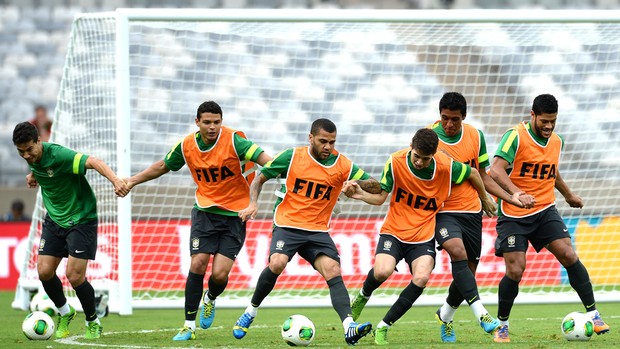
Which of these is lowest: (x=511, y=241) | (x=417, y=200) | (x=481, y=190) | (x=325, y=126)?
(x=511, y=241)

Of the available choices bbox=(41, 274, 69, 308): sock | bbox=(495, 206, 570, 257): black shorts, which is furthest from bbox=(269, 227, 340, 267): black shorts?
bbox=(41, 274, 69, 308): sock

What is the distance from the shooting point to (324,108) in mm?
16062

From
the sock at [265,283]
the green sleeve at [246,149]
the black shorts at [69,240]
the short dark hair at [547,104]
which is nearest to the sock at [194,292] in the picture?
the sock at [265,283]

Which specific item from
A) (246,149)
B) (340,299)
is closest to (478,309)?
(340,299)

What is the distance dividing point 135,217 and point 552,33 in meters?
6.50

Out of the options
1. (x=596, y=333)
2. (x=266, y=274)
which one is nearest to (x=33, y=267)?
(x=266, y=274)

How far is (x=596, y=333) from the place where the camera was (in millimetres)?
8305

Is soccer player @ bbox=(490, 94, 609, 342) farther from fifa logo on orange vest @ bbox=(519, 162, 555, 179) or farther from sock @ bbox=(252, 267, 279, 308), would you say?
sock @ bbox=(252, 267, 279, 308)

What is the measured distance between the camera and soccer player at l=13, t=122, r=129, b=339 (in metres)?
8.77

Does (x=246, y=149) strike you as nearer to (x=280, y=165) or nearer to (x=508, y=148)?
(x=280, y=165)

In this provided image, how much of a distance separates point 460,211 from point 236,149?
6.68ft

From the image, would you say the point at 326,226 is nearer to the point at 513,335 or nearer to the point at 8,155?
the point at 513,335

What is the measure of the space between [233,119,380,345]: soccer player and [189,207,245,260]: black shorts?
816 mm

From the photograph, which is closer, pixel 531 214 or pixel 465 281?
pixel 465 281
